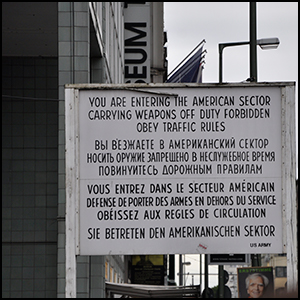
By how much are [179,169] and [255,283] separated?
5226 mm

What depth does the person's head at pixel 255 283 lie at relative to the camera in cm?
1152

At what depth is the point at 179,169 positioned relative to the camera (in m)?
7.25

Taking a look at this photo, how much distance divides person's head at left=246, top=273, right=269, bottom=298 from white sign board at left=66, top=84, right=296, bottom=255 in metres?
4.61

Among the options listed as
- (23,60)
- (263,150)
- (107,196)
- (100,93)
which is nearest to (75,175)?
(107,196)

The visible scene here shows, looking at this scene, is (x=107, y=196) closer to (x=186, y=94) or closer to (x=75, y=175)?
(x=75, y=175)

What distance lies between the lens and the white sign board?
7164 mm

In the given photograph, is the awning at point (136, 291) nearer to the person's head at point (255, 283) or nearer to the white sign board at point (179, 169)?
the person's head at point (255, 283)

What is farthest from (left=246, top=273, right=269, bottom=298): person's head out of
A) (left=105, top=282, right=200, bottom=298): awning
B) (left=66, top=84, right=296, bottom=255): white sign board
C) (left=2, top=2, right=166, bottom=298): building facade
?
(left=105, top=282, right=200, bottom=298): awning

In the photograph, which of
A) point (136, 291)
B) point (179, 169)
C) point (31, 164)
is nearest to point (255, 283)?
point (179, 169)

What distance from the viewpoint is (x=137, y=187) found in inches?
283

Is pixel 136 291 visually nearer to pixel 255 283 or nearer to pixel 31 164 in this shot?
pixel 31 164

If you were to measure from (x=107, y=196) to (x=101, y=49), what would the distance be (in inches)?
349

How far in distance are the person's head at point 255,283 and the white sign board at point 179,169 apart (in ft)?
15.1

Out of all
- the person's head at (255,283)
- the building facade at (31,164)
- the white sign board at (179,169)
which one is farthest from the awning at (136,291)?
the white sign board at (179,169)
